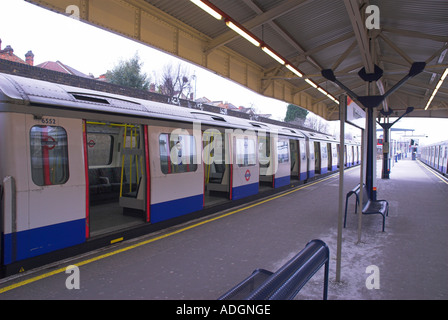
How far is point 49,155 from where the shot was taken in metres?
4.12

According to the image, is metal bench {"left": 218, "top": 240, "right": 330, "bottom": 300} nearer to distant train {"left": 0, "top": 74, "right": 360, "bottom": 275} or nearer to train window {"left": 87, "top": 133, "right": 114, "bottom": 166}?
distant train {"left": 0, "top": 74, "right": 360, "bottom": 275}

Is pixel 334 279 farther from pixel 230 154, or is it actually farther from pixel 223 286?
pixel 230 154

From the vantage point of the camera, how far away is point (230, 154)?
26.5ft

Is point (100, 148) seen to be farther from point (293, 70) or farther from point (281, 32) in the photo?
point (293, 70)

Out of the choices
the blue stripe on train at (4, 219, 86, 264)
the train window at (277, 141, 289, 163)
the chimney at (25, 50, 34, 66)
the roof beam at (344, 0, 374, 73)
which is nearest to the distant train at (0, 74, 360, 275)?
the blue stripe on train at (4, 219, 86, 264)

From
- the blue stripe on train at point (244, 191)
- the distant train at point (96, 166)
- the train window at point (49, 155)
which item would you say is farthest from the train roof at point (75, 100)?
the blue stripe on train at point (244, 191)

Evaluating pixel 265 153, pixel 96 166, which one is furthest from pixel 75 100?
pixel 265 153

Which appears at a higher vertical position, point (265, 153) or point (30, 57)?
point (30, 57)

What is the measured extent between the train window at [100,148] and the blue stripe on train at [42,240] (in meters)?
4.46

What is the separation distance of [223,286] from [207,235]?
2.14 meters

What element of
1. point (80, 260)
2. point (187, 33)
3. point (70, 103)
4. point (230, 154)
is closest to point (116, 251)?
point (80, 260)

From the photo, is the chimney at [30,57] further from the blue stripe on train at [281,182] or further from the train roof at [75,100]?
the train roof at [75,100]

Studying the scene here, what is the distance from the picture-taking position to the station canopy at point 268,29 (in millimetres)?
6219

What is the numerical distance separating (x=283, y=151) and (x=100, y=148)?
263 inches
